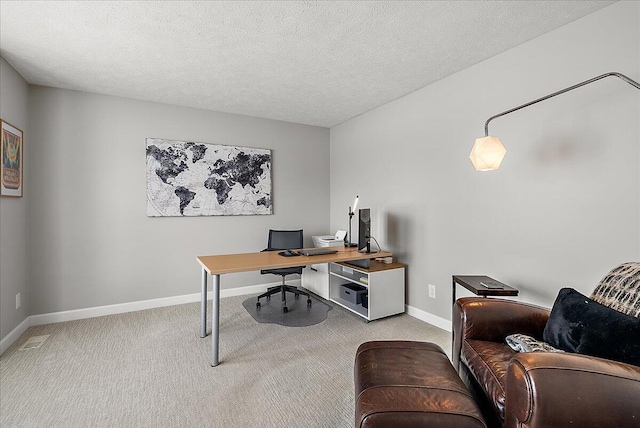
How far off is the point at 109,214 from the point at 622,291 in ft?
13.9

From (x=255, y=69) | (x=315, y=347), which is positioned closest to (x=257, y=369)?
(x=315, y=347)

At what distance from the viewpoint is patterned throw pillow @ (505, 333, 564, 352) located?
58.2 inches

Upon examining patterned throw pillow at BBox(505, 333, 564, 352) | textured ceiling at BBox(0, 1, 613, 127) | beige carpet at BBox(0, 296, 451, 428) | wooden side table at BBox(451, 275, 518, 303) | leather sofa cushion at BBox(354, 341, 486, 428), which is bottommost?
beige carpet at BBox(0, 296, 451, 428)

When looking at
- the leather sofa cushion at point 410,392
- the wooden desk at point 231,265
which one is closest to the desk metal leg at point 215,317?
the wooden desk at point 231,265

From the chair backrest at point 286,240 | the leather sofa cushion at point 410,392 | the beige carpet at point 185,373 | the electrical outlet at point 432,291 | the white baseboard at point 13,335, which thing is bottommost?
the beige carpet at point 185,373

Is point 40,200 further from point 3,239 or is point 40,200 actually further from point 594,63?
point 594,63

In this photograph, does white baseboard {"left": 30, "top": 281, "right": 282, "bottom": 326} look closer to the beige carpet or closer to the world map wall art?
the beige carpet

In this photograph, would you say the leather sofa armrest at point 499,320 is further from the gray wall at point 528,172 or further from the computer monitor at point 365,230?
the computer monitor at point 365,230

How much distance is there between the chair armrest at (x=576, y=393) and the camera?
1006 millimetres

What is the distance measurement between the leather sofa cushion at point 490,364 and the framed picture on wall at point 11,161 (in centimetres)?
362

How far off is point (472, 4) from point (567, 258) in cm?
179

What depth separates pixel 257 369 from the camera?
2.29 m

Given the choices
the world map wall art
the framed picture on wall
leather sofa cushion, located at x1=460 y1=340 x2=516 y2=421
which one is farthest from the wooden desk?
the framed picture on wall

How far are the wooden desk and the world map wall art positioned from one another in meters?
1.28
